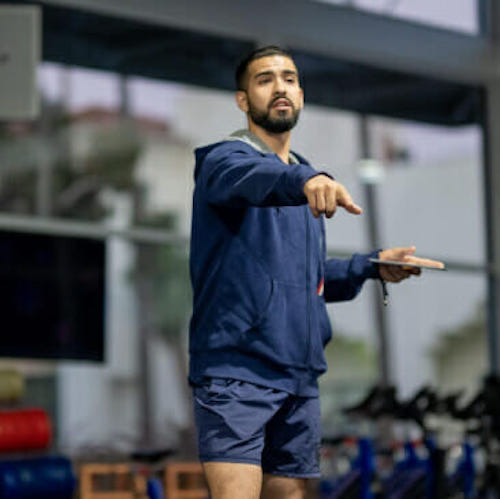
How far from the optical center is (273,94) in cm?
263

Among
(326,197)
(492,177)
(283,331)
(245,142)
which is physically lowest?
(283,331)

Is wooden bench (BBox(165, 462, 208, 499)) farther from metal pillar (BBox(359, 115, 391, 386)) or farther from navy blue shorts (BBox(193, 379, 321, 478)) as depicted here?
navy blue shorts (BBox(193, 379, 321, 478))

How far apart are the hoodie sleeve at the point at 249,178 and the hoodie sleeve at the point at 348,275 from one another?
390 mm

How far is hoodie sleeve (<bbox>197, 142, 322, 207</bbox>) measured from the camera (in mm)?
2279

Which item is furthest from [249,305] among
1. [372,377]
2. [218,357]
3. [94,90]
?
[372,377]

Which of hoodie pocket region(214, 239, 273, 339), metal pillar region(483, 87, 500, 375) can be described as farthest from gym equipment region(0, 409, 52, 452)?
hoodie pocket region(214, 239, 273, 339)

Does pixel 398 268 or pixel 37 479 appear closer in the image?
pixel 398 268

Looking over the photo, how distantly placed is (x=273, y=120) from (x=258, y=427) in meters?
0.67

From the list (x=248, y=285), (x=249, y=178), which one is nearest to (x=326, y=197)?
(x=249, y=178)

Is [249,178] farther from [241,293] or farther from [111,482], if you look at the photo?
[111,482]

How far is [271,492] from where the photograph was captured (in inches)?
102

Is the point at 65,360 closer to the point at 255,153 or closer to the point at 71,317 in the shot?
the point at 71,317

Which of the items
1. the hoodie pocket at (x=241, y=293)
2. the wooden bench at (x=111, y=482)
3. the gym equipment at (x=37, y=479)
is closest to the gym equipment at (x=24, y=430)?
the gym equipment at (x=37, y=479)

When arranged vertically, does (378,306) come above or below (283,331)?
above
